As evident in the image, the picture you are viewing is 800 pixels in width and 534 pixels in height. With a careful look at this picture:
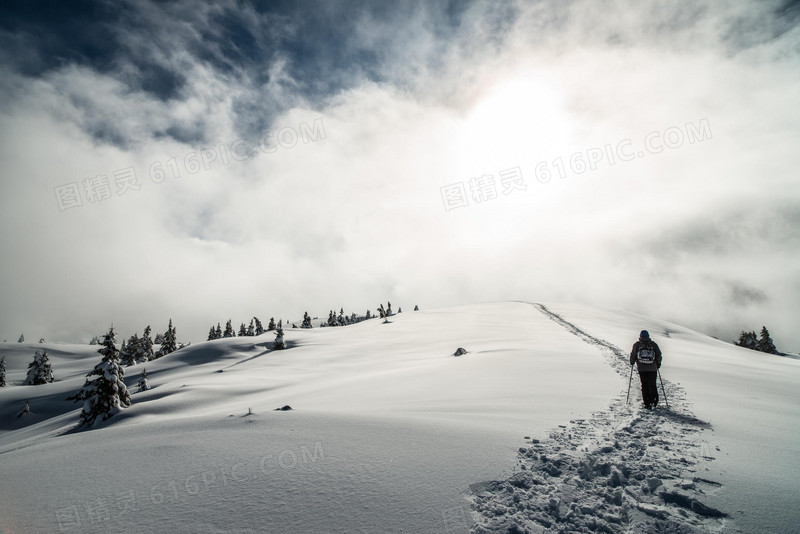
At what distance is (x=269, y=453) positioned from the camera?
633cm

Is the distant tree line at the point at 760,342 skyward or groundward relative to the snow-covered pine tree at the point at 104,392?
groundward

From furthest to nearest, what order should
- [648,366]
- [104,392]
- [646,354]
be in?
1. [104,392]
2. [646,354]
3. [648,366]

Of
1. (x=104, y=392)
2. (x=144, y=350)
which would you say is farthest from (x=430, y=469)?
(x=144, y=350)

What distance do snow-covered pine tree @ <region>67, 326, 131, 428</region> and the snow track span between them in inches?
1056

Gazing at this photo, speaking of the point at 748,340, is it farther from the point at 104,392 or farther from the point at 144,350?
the point at 144,350

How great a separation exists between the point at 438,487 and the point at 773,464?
573 centimetres

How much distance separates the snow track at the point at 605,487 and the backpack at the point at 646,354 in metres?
3.50

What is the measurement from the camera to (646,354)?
11352 millimetres

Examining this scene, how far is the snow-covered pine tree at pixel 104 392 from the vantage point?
76.0 ft

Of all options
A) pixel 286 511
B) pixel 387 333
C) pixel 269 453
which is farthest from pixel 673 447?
pixel 387 333

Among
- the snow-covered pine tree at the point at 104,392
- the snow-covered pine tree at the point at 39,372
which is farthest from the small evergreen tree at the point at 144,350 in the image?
the snow-covered pine tree at the point at 104,392

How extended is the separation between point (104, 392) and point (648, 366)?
30789mm

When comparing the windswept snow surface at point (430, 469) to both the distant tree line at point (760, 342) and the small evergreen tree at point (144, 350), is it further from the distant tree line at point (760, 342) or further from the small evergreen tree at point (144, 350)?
the small evergreen tree at point (144, 350)

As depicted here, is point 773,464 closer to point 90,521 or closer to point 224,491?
point 224,491
